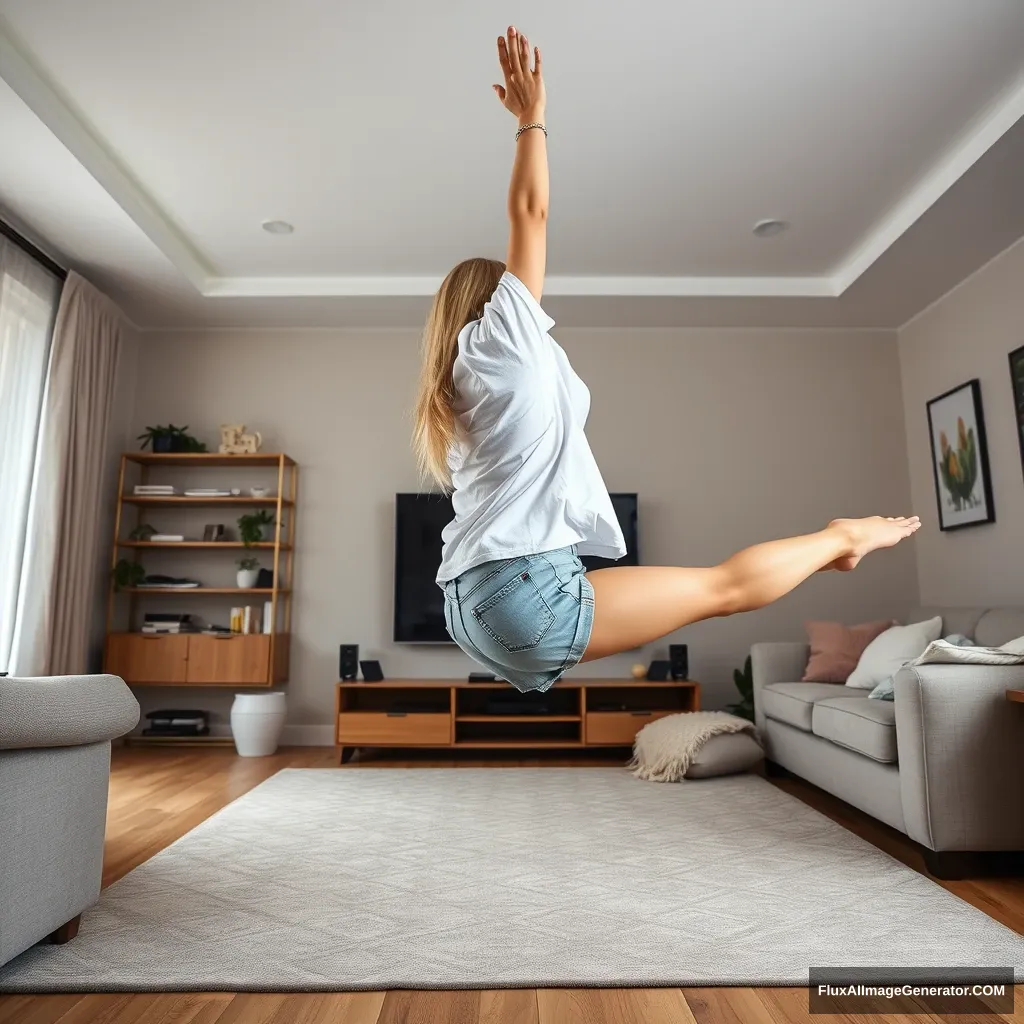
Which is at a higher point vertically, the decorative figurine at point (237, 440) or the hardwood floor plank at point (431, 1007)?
the decorative figurine at point (237, 440)

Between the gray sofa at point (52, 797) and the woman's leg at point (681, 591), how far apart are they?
1.13 metres

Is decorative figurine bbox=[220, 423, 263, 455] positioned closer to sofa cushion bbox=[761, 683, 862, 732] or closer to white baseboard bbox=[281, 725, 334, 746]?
white baseboard bbox=[281, 725, 334, 746]

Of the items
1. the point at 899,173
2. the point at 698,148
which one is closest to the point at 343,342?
the point at 698,148

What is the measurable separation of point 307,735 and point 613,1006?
13.2 feet

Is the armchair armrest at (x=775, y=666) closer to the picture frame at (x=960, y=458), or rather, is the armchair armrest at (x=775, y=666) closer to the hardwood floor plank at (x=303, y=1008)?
the picture frame at (x=960, y=458)

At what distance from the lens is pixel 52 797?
1826 millimetres

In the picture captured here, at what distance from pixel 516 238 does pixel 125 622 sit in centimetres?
472

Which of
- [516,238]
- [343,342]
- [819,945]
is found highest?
[343,342]

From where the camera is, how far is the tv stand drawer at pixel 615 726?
15.5ft

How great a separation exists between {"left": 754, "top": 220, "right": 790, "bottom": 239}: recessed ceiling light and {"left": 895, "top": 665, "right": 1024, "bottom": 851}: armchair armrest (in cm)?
281

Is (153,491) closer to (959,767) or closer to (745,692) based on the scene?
(745,692)

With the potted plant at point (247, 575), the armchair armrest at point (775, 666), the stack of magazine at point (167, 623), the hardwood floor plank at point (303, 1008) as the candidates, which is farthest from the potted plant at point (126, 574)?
the hardwood floor plank at point (303, 1008)

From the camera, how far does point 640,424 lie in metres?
5.66

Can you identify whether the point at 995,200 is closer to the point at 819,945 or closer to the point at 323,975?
the point at 819,945
